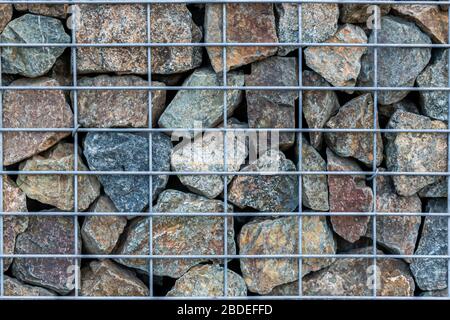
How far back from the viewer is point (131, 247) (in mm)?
1973

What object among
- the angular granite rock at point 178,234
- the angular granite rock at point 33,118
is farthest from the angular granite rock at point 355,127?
the angular granite rock at point 33,118

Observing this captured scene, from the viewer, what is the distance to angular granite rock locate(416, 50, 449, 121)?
1995 mm

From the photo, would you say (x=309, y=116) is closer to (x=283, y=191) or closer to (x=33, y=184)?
(x=283, y=191)

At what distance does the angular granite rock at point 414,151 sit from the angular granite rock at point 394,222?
28 millimetres

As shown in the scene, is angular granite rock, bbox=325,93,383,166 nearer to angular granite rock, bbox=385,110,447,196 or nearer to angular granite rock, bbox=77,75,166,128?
angular granite rock, bbox=385,110,447,196

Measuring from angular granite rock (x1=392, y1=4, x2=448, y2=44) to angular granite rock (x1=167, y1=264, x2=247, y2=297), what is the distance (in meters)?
0.91

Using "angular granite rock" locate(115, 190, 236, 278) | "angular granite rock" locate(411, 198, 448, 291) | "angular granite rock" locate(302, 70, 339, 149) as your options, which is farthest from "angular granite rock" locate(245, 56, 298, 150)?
"angular granite rock" locate(411, 198, 448, 291)

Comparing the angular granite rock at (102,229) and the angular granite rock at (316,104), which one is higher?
the angular granite rock at (316,104)

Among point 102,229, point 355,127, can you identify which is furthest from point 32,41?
point 355,127

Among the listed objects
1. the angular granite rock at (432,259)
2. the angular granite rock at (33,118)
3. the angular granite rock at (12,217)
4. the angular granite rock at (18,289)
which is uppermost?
the angular granite rock at (33,118)

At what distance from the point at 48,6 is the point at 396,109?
104cm

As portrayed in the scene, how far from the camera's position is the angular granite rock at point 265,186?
197 cm

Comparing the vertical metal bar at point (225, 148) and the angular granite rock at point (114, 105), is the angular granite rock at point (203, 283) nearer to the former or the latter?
the vertical metal bar at point (225, 148)

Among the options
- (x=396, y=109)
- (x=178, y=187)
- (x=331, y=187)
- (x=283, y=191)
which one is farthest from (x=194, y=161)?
(x=396, y=109)
